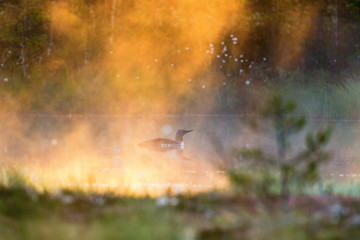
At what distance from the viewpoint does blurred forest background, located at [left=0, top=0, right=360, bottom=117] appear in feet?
43.1

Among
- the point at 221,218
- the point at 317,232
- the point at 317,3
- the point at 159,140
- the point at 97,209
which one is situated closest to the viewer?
the point at 317,232

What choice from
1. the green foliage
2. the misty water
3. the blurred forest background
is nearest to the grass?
the green foliage

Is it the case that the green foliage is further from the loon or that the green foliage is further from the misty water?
the loon

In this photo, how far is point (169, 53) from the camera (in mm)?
14969

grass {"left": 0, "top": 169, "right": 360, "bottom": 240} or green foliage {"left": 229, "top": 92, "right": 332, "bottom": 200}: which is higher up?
green foliage {"left": 229, "top": 92, "right": 332, "bottom": 200}

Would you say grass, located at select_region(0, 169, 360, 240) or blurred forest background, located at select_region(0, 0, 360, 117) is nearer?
grass, located at select_region(0, 169, 360, 240)

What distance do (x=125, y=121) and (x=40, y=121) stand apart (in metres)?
1.79

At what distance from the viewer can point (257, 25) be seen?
15336mm

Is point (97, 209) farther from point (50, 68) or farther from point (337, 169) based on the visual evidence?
point (50, 68)

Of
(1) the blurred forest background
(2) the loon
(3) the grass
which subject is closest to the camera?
(3) the grass

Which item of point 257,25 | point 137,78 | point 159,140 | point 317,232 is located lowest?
point 317,232

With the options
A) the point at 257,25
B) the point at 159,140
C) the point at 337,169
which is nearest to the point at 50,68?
the point at 257,25

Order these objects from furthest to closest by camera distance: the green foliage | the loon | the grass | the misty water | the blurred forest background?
the blurred forest background, the loon, the misty water, the green foliage, the grass

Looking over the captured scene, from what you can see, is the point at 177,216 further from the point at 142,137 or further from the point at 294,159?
the point at 142,137
